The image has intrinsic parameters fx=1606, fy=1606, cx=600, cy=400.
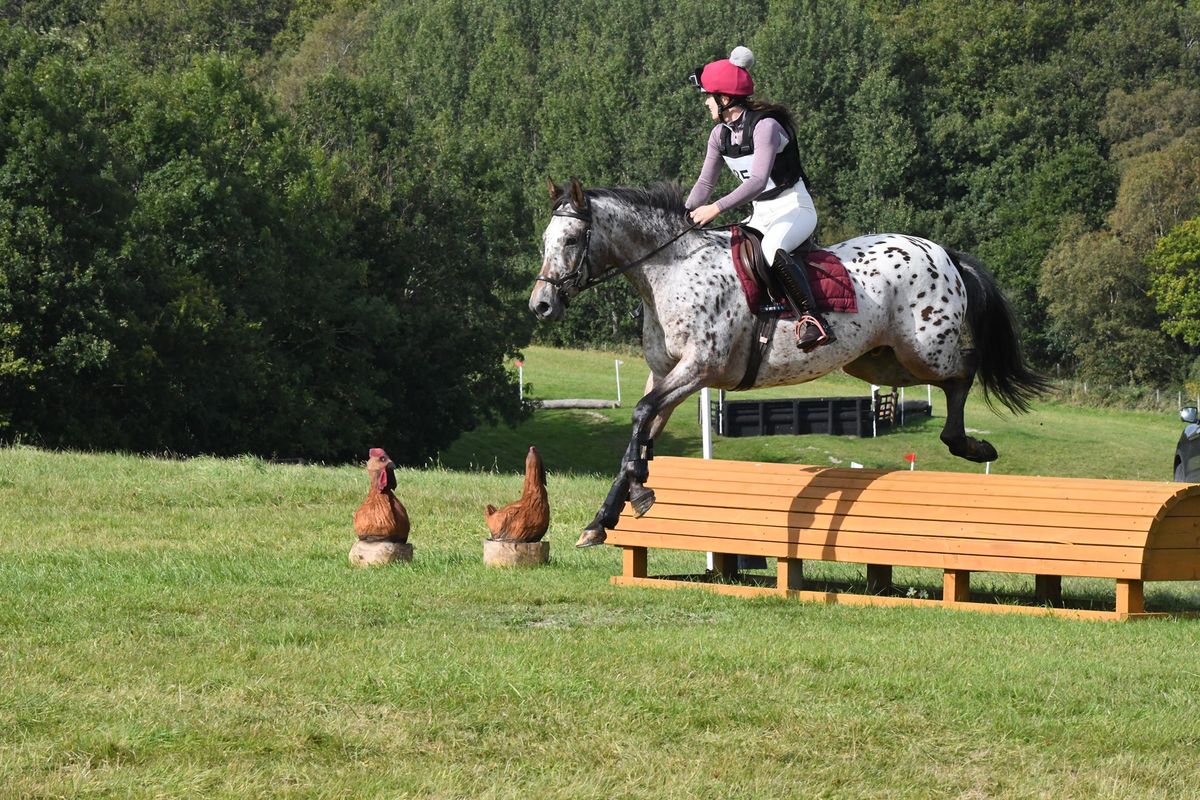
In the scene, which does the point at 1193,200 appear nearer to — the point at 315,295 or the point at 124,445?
the point at 315,295

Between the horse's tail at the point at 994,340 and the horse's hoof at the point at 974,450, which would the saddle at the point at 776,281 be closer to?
the horse's tail at the point at 994,340

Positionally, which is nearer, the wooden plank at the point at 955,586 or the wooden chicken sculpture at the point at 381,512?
the wooden plank at the point at 955,586

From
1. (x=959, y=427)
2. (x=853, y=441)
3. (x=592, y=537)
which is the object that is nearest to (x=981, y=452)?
(x=959, y=427)

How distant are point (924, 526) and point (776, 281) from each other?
6.11ft

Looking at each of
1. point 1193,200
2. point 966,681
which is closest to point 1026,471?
→ point 1193,200

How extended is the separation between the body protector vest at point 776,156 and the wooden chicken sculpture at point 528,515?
2996 mm

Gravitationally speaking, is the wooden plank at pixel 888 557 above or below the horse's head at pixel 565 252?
below

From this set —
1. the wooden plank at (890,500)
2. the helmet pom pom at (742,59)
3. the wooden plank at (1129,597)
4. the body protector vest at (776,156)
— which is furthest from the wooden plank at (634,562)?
the helmet pom pom at (742,59)

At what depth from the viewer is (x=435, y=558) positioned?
41.7 ft

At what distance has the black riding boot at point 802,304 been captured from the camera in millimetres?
10000

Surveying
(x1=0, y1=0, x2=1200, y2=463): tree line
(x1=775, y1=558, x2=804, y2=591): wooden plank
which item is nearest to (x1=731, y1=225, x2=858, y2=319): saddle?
(x1=775, y1=558, x2=804, y2=591): wooden plank

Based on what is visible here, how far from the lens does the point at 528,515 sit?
12.3 m

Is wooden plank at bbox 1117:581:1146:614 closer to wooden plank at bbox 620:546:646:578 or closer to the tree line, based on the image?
wooden plank at bbox 620:546:646:578

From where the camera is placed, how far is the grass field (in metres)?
6.21
